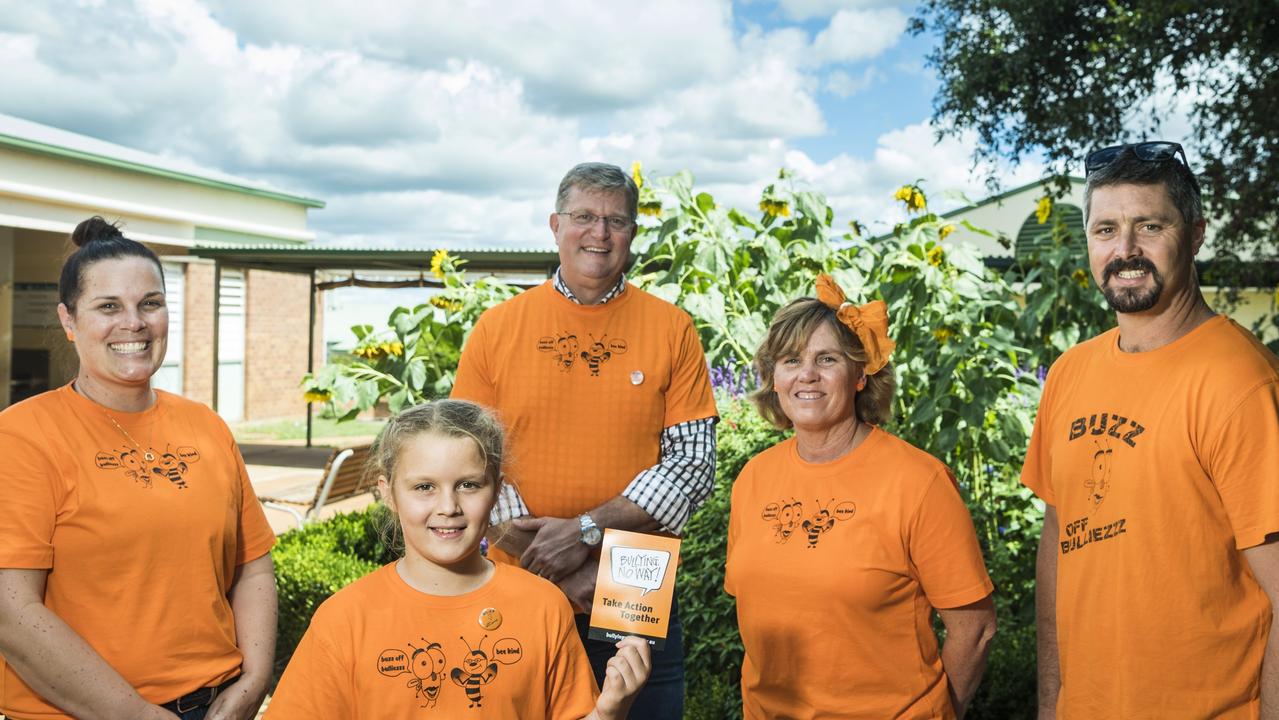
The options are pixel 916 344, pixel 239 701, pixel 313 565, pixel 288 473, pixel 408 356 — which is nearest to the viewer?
pixel 239 701

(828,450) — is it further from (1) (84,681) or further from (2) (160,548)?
(1) (84,681)

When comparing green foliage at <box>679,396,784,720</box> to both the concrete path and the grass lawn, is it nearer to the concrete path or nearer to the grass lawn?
the concrete path

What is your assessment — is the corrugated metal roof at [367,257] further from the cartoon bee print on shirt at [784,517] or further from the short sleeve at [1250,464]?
the short sleeve at [1250,464]

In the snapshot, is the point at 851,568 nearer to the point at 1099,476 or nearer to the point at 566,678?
the point at 1099,476

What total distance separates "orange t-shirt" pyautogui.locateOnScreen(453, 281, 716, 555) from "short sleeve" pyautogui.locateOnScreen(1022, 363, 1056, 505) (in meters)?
0.85

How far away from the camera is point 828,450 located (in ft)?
7.61

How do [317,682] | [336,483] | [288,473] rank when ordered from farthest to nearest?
[288,473]
[336,483]
[317,682]

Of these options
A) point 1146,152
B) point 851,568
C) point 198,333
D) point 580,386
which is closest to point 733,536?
point 851,568

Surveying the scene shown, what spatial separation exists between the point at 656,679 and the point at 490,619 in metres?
0.96

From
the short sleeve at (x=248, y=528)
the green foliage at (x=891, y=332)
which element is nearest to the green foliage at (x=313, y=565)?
the green foliage at (x=891, y=332)

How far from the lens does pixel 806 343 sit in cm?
235

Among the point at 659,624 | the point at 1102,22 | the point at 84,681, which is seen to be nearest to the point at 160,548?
the point at 84,681

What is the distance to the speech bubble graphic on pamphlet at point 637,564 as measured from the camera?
195 cm

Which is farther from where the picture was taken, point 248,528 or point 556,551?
point 556,551
